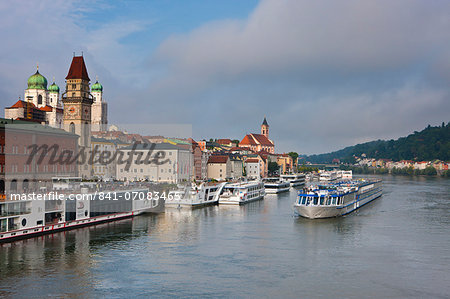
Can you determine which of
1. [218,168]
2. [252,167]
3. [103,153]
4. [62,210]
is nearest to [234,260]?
[62,210]

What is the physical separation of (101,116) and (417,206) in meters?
118

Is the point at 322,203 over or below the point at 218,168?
below

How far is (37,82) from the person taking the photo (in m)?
131

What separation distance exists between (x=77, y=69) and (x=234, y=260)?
6245 cm

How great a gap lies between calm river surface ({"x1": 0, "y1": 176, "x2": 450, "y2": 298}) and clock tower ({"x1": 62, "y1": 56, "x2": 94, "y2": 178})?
36.9 meters

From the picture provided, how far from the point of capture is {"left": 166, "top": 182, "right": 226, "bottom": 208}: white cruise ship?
64812mm

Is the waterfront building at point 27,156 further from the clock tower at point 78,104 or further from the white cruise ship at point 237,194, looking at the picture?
the white cruise ship at point 237,194

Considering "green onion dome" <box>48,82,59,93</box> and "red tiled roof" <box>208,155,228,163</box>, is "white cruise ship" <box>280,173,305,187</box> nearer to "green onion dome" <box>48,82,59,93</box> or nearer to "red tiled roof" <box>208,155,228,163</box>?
"red tiled roof" <box>208,155,228,163</box>

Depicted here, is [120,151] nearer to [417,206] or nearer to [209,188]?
[209,188]

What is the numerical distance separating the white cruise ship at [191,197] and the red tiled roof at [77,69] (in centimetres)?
3259

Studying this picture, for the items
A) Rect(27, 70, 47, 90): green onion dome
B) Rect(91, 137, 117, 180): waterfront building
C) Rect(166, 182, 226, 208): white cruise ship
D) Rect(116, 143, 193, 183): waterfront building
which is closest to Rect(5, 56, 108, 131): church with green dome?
Rect(27, 70, 47, 90): green onion dome

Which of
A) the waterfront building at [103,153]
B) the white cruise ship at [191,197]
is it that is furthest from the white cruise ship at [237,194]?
the waterfront building at [103,153]

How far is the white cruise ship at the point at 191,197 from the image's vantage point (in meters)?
64.8

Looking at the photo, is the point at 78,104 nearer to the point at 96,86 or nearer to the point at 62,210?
the point at 62,210
